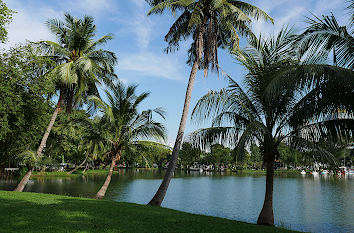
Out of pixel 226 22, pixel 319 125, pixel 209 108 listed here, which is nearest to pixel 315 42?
pixel 319 125

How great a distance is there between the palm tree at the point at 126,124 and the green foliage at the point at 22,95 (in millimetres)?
4199

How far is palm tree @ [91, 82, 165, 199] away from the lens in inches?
728

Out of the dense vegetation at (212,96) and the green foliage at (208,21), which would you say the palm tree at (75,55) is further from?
the green foliage at (208,21)

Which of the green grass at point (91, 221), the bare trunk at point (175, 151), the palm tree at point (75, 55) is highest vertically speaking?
the palm tree at point (75, 55)

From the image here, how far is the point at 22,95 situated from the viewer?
14023 millimetres

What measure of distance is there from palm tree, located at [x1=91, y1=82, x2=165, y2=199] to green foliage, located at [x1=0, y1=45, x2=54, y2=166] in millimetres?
4199

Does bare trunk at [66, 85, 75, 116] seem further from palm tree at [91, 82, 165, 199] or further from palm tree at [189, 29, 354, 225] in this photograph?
palm tree at [189, 29, 354, 225]

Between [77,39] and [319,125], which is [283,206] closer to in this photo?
[319,125]

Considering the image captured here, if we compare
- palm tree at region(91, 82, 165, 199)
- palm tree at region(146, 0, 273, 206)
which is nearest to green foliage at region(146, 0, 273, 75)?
palm tree at region(146, 0, 273, 206)

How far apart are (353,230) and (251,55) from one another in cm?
1031

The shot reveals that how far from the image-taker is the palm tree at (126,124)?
18.5 meters

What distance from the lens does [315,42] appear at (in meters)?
8.19

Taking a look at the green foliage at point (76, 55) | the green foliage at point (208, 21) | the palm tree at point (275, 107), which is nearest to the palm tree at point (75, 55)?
the green foliage at point (76, 55)

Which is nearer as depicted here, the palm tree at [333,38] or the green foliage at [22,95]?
the palm tree at [333,38]
